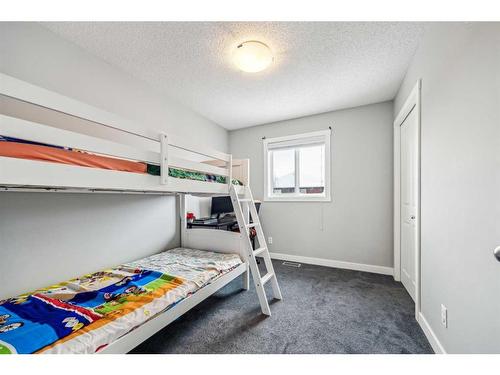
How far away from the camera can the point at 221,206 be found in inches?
124

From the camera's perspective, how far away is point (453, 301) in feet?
3.99

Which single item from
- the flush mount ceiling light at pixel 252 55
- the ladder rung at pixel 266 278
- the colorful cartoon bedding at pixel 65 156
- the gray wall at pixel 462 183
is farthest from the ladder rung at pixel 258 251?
the flush mount ceiling light at pixel 252 55

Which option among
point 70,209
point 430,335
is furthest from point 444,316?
point 70,209

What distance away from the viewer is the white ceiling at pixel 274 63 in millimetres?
1576

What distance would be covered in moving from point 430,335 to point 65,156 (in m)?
2.49

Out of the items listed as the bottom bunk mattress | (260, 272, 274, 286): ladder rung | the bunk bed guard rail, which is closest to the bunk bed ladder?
(260, 272, 274, 286): ladder rung

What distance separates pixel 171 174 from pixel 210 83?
1.39 m

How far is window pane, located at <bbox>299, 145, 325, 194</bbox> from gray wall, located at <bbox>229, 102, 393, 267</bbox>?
0.61 feet

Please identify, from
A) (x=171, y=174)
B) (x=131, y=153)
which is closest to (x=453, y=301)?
(x=171, y=174)

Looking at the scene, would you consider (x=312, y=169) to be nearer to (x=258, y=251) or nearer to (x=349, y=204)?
(x=349, y=204)

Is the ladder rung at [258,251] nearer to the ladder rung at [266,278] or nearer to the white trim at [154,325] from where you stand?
the ladder rung at [266,278]

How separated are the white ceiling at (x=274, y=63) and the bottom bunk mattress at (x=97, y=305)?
1.90 metres

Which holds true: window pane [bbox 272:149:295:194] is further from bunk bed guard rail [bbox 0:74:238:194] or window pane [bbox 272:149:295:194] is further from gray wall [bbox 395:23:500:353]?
bunk bed guard rail [bbox 0:74:238:194]

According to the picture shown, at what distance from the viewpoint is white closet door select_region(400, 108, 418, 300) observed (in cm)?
211
